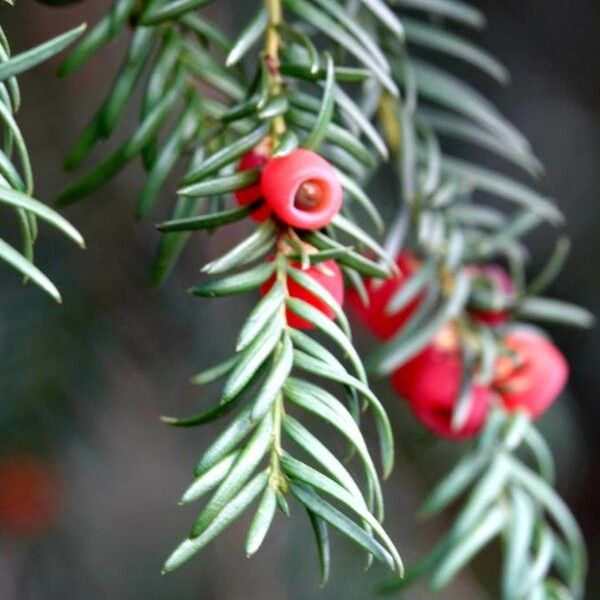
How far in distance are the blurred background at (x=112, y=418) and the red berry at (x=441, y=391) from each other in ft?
0.70

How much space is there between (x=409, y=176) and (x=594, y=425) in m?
0.72

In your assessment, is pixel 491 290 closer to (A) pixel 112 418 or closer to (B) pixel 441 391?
(B) pixel 441 391

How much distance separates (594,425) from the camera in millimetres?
1254

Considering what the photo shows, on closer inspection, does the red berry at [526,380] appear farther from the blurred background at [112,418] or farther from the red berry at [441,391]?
the blurred background at [112,418]

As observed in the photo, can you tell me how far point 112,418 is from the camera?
34.2 inches

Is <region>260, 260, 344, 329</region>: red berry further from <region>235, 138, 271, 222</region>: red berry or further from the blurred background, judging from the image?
the blurred background

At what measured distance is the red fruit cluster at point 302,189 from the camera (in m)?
0.39

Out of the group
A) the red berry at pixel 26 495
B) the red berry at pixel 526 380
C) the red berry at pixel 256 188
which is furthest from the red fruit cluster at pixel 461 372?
the red berry at pixel 26 495

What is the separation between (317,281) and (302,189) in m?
0.04

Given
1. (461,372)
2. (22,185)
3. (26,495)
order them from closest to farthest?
1. (22,185)
2. (461,372)
3. (26,495)

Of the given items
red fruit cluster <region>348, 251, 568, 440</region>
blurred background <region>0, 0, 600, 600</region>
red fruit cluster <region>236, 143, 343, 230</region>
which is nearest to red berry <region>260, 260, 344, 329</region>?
red fruit cluster <region>236, 143, 343, 230</region>

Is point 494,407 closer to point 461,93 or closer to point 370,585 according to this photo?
point 461,93

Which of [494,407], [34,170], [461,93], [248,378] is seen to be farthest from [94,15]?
[248,378]

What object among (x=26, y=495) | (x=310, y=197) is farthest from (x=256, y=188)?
(x=26, y=495)
